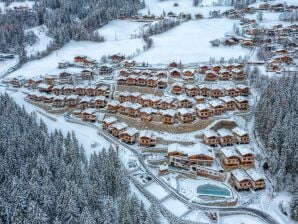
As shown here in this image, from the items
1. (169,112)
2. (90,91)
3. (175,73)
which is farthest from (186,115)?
(90,91)

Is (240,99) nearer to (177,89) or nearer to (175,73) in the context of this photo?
(177,89)

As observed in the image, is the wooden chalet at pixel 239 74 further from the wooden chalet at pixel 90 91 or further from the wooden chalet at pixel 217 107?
the wooden chalet at pixel 90 91

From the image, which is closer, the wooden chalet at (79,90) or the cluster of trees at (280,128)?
the cluster of trees at (280,128)

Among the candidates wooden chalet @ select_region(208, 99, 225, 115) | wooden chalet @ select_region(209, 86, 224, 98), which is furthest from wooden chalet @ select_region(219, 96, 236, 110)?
wooden chalet @ select_region(209, 86, 224, 98)

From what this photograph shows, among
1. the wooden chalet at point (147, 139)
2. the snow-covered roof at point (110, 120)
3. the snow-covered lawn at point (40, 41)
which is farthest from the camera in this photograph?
the snow-covered lawn at point (40, 41)

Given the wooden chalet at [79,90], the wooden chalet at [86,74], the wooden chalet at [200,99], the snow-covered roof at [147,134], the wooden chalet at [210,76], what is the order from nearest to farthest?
the snow-covered roof at [147,134] < the wooden chalet at [200,99] < the wooden chalet at [79,90] < the wooden chalet at [210,76] < the wooden chalet at [86,74]

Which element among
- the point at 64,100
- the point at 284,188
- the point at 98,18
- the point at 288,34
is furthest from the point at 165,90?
the point at 98,18

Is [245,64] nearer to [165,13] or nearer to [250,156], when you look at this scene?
[250,156]

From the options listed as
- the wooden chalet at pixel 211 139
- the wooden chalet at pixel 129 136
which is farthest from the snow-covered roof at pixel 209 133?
the wooden chalet at pixel 129 136
